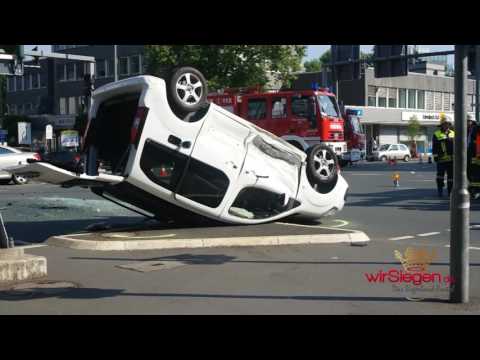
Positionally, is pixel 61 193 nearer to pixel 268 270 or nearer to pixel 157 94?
pixel 157 94

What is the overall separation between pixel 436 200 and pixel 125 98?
9905 millimetres

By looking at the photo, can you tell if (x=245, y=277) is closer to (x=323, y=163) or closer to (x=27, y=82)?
(x=323, y=163)

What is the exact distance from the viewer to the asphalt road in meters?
6.69

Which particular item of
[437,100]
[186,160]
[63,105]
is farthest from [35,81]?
[186,160]

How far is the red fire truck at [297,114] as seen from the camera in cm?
2372

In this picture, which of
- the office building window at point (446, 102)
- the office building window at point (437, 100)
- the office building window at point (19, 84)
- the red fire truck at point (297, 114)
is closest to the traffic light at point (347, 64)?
the red fire truck at point (297, 114)

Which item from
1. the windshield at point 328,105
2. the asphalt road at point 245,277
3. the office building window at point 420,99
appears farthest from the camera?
the office building window at point 420,99

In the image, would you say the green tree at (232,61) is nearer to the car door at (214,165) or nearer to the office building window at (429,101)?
the car door at (214,165)

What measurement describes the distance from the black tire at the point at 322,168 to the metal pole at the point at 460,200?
5.50 meters

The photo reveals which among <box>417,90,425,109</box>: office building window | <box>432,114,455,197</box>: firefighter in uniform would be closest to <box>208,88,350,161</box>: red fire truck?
<box>432,114,455,197</box>: firefighter in uniform

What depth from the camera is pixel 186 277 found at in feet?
26.6

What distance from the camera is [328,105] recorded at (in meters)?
24.4

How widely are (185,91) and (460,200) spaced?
4.99 m

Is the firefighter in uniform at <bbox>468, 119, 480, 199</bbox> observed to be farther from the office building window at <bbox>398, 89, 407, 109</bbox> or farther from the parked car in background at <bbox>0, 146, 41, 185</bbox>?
the office building window at <bbox>398, 89, 407, 109</bbox>
